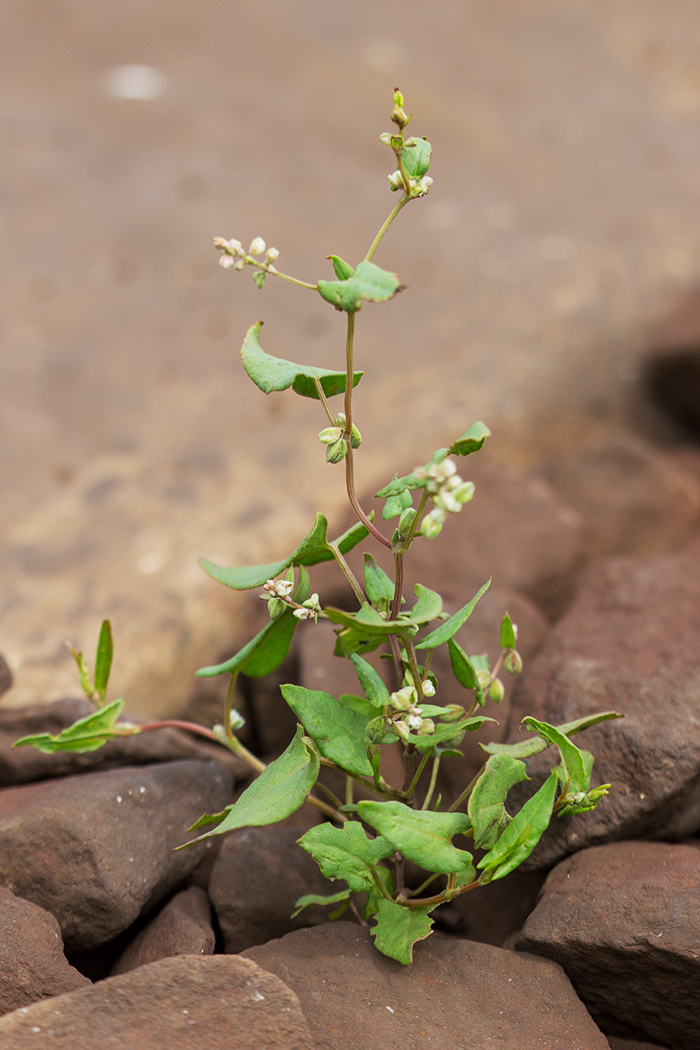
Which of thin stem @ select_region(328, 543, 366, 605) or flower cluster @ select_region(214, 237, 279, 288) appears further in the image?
thin stem @ select_region(328, 543, 366, 605)

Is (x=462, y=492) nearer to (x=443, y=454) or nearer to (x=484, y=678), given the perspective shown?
(x=443, y=454)

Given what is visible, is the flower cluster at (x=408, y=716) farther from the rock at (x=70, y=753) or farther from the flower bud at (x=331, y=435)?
the rock at (x=70, y=753)

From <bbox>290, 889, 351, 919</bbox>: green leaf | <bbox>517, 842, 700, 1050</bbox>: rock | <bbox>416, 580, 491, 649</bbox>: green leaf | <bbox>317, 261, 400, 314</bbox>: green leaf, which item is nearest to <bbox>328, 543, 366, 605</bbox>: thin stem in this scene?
<bbox>416, 580, 491, 649</bbox>: green leaf

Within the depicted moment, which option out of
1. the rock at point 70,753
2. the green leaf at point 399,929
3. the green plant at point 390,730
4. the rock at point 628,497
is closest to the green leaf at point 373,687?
the green plant at point 390,730

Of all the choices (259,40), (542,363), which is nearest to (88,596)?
(542,363)

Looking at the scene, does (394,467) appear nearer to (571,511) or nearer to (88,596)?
(571,511)

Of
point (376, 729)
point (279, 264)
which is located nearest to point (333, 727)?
point (376, 729)

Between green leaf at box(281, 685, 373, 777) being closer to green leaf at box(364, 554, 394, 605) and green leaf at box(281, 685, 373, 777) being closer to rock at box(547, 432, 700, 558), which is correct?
green leaf at box(364, 554, 394, 605)
